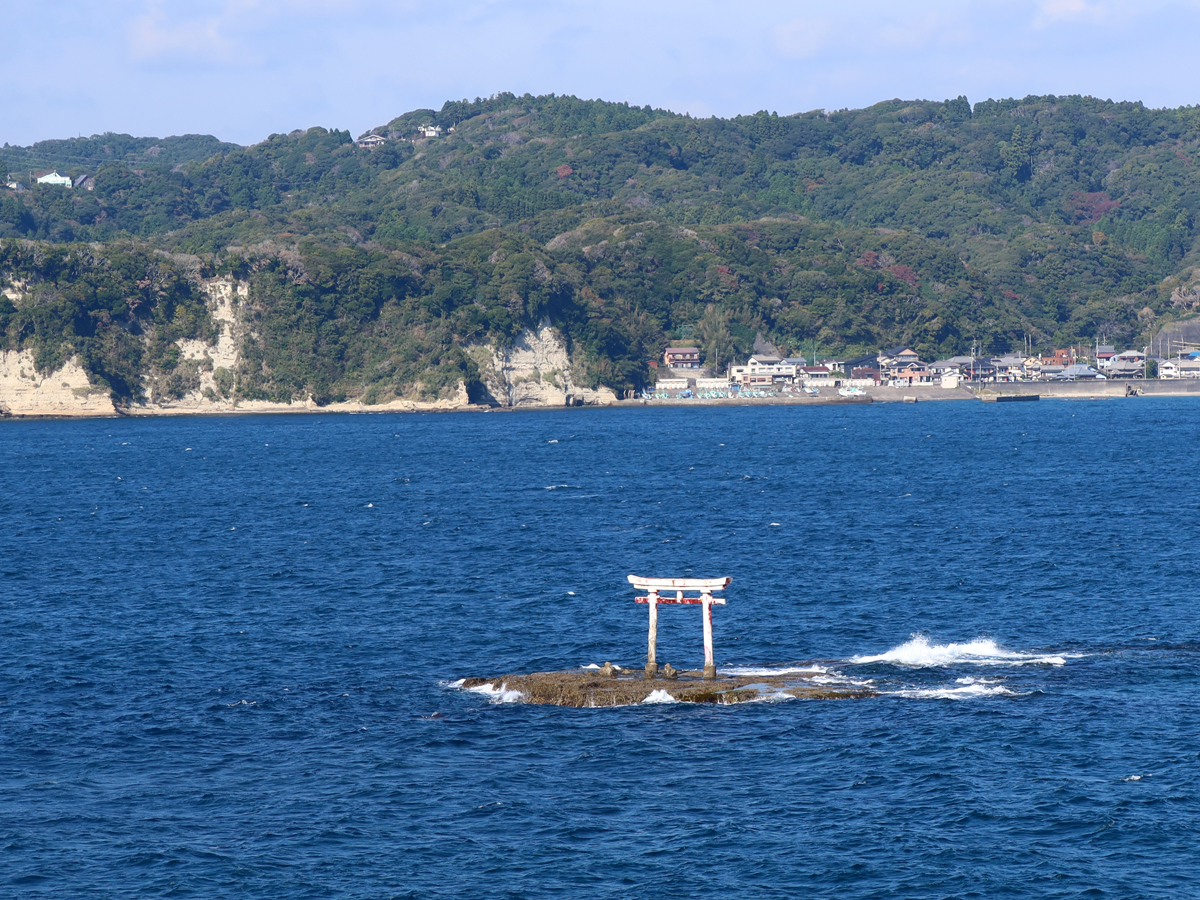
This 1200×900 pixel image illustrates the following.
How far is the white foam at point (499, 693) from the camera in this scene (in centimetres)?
3872

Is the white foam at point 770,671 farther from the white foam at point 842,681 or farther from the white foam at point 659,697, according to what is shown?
the white foam at point 659,697

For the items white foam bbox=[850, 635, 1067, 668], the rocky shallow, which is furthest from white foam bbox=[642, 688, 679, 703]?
white foam bbox=[850, 635, 1067, 668]

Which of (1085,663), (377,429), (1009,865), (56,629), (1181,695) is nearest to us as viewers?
(1009,865)

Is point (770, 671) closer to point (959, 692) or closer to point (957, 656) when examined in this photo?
point (959, 692)

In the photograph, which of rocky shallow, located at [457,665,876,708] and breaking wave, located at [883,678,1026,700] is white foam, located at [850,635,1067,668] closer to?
breaking wave, located at [883,678,1026,700]

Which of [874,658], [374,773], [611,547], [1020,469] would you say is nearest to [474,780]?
[374,773]

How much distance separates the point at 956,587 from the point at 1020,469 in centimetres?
5895

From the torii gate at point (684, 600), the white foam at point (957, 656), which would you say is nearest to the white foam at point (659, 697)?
the torii gate at point (684, 600)

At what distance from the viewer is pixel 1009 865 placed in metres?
27.0

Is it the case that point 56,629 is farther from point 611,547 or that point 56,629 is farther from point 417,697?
point 611,547

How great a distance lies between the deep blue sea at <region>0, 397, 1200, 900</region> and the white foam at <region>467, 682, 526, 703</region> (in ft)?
1.41

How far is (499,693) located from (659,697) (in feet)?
16.1

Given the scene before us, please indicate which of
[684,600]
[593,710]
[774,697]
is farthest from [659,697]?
[774,697]

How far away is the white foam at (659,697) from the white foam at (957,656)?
7696mm
